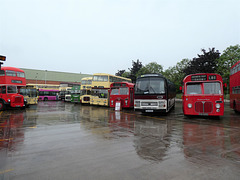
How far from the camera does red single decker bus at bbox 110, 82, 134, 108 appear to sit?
1880cm

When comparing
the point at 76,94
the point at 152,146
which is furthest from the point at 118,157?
the point at 76,94

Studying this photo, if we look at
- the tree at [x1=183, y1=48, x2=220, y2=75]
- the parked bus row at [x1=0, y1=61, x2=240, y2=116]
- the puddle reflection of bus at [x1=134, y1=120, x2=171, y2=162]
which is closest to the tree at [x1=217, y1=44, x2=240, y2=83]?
the tree at [x1=183, y1=48, x2=220, y2=75]

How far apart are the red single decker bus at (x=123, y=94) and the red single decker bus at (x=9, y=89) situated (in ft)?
31.7

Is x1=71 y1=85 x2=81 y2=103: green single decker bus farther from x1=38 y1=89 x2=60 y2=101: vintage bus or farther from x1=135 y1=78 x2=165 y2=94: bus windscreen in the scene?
x1=135 y1=78 x2=165 y2=94: bus windscreen

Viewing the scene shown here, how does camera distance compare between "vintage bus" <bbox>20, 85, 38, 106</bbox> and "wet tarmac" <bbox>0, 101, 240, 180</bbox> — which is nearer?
"wet tarmac" <bbox>0, 101, 240, 180</bbox>

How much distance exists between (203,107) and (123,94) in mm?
9287

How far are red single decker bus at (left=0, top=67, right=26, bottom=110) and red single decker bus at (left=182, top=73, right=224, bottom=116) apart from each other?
15942 mm

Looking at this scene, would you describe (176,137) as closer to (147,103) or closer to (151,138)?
(151,138)

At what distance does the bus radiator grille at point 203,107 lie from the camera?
1104 cm

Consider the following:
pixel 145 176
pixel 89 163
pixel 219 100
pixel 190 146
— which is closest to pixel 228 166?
pixel 190 146

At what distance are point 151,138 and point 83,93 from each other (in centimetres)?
2148

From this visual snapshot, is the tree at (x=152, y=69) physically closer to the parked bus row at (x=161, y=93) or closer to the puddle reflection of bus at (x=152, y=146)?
the parked bus row at (x=161, y=93)

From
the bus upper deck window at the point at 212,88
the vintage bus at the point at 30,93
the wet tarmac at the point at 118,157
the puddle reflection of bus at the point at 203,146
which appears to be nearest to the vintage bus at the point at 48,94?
the vintage bus at the point at 30,93

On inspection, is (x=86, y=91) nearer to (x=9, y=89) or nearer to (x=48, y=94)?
(x=9, y=89)
